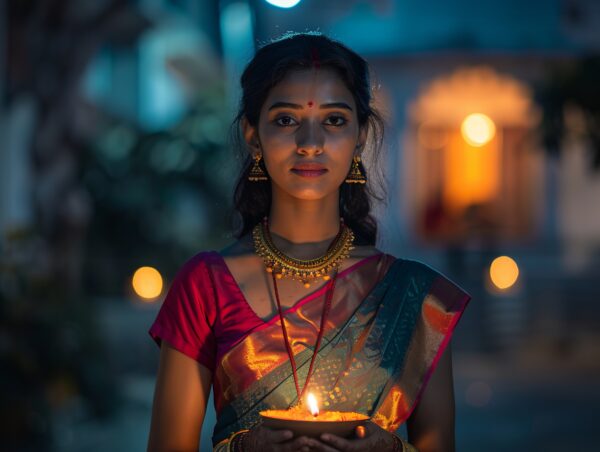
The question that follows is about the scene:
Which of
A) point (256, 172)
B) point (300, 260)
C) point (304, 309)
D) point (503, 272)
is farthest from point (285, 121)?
point (503, 272)

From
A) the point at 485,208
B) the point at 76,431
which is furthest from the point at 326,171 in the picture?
the point at 485,208

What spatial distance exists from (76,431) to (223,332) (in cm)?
596

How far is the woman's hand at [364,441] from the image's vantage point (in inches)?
72.8

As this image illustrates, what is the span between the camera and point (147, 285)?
10.5 m

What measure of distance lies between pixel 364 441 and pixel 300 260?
56 cm

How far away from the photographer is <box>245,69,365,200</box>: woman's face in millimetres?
2207

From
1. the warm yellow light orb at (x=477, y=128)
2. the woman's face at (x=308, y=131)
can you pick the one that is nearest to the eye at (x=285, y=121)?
the woman's face at (x=308, y=131)

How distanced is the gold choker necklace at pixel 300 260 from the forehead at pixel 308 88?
36 centimetres

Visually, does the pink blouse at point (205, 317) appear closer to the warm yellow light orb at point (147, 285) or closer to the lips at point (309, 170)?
the lips at point (309, 170)

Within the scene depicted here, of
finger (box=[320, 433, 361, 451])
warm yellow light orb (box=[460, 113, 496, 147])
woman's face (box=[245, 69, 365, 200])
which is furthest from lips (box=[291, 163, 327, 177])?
warm yellow light orb (box=[460, 113, 496, 147])

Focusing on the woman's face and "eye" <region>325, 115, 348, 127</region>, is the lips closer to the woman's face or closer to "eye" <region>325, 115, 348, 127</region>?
the woman's face

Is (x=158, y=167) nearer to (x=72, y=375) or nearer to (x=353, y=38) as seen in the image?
(x=353, y=38)

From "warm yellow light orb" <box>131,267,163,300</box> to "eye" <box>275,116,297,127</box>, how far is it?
7725 mm

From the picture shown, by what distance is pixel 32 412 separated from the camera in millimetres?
6594
